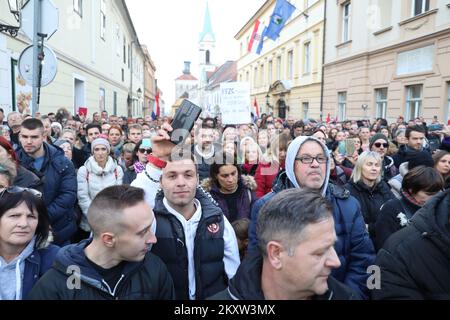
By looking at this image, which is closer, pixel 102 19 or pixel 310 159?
pixel 310 159

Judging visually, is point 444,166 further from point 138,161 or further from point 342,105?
point 342,105

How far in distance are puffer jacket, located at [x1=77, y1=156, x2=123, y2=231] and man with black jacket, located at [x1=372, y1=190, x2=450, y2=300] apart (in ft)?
11.0

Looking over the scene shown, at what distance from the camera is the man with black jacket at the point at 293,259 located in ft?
4.97

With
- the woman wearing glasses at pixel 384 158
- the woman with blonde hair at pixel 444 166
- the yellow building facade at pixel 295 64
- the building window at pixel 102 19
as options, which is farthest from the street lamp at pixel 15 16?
the yellow building facade at pixel 295 64

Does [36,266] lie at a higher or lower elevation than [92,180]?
lower

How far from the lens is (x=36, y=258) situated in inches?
82.8

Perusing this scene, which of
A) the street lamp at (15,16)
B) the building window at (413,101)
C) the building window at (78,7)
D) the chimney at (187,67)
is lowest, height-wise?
the building window at (413,101)

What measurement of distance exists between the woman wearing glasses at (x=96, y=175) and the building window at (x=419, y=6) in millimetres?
12765

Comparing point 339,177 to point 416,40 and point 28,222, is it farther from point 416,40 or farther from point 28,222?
point 416,40

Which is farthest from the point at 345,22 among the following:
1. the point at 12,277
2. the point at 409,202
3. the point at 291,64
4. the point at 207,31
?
the point at 207,31

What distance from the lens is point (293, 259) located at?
152 cm

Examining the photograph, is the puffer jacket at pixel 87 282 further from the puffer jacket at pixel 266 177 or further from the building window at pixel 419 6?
the building window at pixel 419 6

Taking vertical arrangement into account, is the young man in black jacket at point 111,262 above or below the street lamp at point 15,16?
below

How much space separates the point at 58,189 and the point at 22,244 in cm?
173
